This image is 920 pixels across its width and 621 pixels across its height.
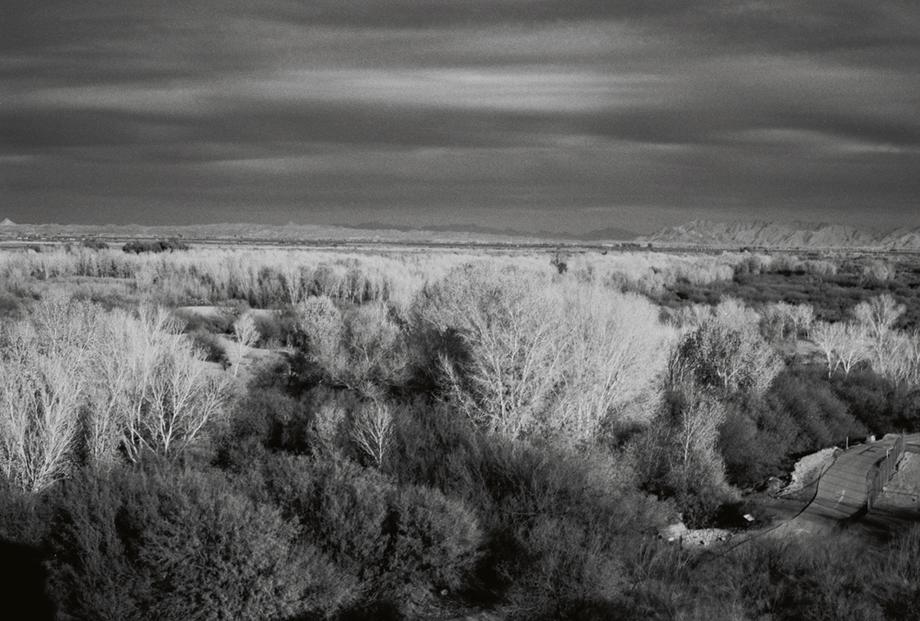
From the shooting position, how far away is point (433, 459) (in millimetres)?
22594

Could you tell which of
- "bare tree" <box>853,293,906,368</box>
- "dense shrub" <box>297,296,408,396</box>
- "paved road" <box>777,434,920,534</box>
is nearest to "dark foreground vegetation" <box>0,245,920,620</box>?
"dense shrub" <box>297,296,408,396</box>

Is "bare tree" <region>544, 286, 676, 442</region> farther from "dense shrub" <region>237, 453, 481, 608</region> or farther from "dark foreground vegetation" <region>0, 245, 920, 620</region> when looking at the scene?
"dense shrub" <region>237, 453, 481, 608</region>

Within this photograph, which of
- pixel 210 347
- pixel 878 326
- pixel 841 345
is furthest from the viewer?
pixel 878 326

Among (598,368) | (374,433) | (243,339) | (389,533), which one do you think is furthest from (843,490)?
(243,339)

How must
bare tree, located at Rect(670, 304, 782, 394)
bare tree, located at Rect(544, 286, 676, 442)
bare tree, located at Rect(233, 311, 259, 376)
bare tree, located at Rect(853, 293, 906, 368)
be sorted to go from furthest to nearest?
1. bare tree, located at Rect(853, 293, 906, 368)
2. bare tree, located at Rect(233, 311, 259, 376)
3. bare tree, located at Rect(670, 304, 782, 394)
4. bare tree, located at Rect(544, 286, 676, 442)

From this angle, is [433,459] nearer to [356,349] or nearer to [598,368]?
[598,368]

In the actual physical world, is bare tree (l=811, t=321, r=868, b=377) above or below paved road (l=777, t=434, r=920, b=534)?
above

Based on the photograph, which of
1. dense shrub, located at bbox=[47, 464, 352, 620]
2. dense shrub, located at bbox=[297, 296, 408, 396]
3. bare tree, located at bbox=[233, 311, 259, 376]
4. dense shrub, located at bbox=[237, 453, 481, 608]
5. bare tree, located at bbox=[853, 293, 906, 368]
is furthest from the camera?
bare tree, located at bbox=[853, 293, 906, 368]

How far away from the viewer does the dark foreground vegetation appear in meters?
14.6

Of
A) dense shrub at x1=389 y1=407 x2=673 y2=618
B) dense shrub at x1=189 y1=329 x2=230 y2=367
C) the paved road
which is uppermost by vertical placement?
dense shrub at x1=189 y1=329 x2=230 y2=367

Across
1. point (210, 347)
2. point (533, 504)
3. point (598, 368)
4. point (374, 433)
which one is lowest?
point (533, 504)

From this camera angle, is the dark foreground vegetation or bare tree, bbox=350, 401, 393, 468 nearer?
the dark foreground vegetation

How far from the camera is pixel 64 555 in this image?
14922 mm

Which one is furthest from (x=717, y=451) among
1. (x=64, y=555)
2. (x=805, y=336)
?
(x=805, y=336)
